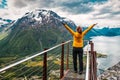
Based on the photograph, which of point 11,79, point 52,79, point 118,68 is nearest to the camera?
point 52,79

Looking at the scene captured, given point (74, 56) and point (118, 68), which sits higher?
point (74, 56)

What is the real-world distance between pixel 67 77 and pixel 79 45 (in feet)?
4.55

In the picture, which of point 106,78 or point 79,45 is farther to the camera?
point 106,78

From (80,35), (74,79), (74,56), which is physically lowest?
(74,79)

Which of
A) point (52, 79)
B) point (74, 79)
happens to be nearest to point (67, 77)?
point (74, 79)

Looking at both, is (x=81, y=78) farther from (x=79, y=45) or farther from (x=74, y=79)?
(x=79, y=45)

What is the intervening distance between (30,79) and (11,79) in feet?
34.5

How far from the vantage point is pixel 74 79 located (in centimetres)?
852

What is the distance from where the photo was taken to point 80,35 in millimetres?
9133

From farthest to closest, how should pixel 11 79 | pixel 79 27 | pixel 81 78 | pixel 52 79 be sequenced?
pixel 11 79 < pixel 52 79 < pixel 79 27 < pixel 81 78

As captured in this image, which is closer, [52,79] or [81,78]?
[81,78]

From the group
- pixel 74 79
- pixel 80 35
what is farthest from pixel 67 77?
pixel 80 35

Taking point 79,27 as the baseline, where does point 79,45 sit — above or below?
below

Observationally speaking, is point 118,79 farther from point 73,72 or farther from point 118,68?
point 73,72
